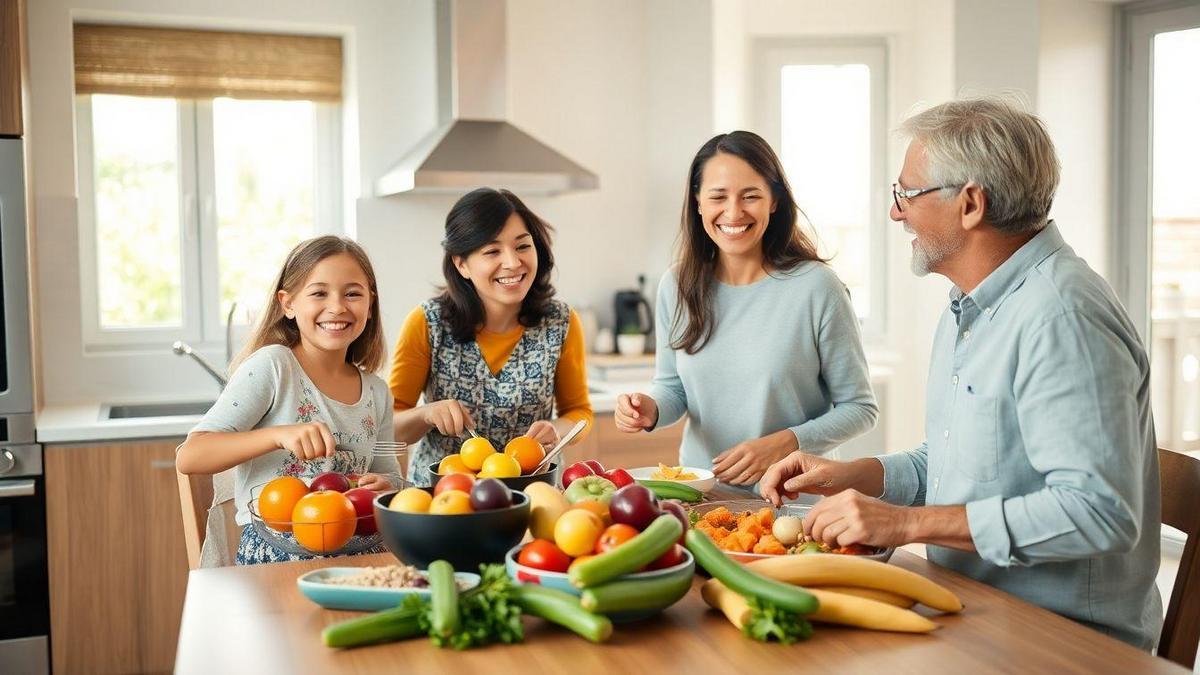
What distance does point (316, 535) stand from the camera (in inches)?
64.4

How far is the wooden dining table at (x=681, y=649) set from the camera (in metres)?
1.27

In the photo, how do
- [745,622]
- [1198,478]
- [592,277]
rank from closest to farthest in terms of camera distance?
[745,622] → [1198,478] → [592,277]

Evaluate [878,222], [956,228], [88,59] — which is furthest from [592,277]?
[956,228]

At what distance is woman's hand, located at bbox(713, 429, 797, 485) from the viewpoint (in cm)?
212

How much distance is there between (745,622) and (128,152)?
131 inches

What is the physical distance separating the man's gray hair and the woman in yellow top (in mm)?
1016

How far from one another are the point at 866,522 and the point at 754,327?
0.90 metres

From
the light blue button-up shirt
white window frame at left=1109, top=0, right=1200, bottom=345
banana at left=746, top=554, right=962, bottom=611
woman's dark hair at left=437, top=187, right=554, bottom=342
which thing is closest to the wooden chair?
woman's dark hair at left=437, top=187, right=554, bottom=342

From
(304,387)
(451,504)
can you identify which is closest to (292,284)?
(304,387)

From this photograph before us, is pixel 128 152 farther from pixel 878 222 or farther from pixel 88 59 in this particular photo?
pixel 878 222

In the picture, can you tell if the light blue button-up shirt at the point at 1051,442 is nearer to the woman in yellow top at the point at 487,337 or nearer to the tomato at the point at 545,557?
the tomato at the point at 545,557

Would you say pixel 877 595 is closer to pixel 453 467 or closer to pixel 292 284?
pixel 453 467

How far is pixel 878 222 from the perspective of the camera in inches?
188

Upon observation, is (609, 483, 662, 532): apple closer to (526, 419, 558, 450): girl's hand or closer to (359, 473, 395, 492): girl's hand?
→ (359, 473, 395, 492): girl's hand
